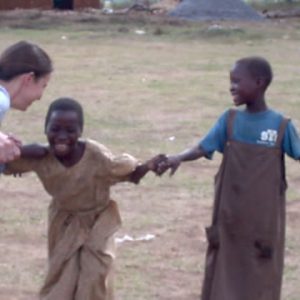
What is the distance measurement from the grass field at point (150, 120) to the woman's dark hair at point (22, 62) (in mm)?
2237

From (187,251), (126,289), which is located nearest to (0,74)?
(126,289)

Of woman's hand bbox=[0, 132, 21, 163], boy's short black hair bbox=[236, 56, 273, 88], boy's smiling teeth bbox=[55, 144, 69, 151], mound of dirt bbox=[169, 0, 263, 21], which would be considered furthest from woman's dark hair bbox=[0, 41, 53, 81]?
mound of dirt bbox=[169, 0, 263, 21]

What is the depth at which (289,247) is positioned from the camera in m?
7.48

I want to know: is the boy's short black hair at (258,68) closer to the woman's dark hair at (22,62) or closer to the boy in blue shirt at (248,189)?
the boy in blue shirt at (248,189)

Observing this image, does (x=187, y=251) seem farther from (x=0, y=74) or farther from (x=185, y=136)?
(x=185, y=136)

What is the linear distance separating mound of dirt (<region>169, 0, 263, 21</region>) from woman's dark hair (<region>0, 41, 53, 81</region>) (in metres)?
25.5

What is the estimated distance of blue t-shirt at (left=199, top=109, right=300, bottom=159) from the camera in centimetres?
543

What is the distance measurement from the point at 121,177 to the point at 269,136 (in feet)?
2.30

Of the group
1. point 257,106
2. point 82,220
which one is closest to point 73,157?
point 82,220

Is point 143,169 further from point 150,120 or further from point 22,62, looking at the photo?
point 150,120

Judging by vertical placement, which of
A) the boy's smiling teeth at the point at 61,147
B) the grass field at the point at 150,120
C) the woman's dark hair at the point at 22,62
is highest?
the woman's dark hair at the point at 22,62

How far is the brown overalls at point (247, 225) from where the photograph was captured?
5.45 m

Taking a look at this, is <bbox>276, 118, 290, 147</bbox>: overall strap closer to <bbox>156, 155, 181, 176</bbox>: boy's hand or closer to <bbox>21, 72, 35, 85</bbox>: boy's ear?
<bbox>156, 155, 181, 176</bbox>: boy's hand

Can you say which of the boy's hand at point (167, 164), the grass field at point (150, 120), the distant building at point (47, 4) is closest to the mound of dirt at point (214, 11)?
the grass field at point (150, 120)
